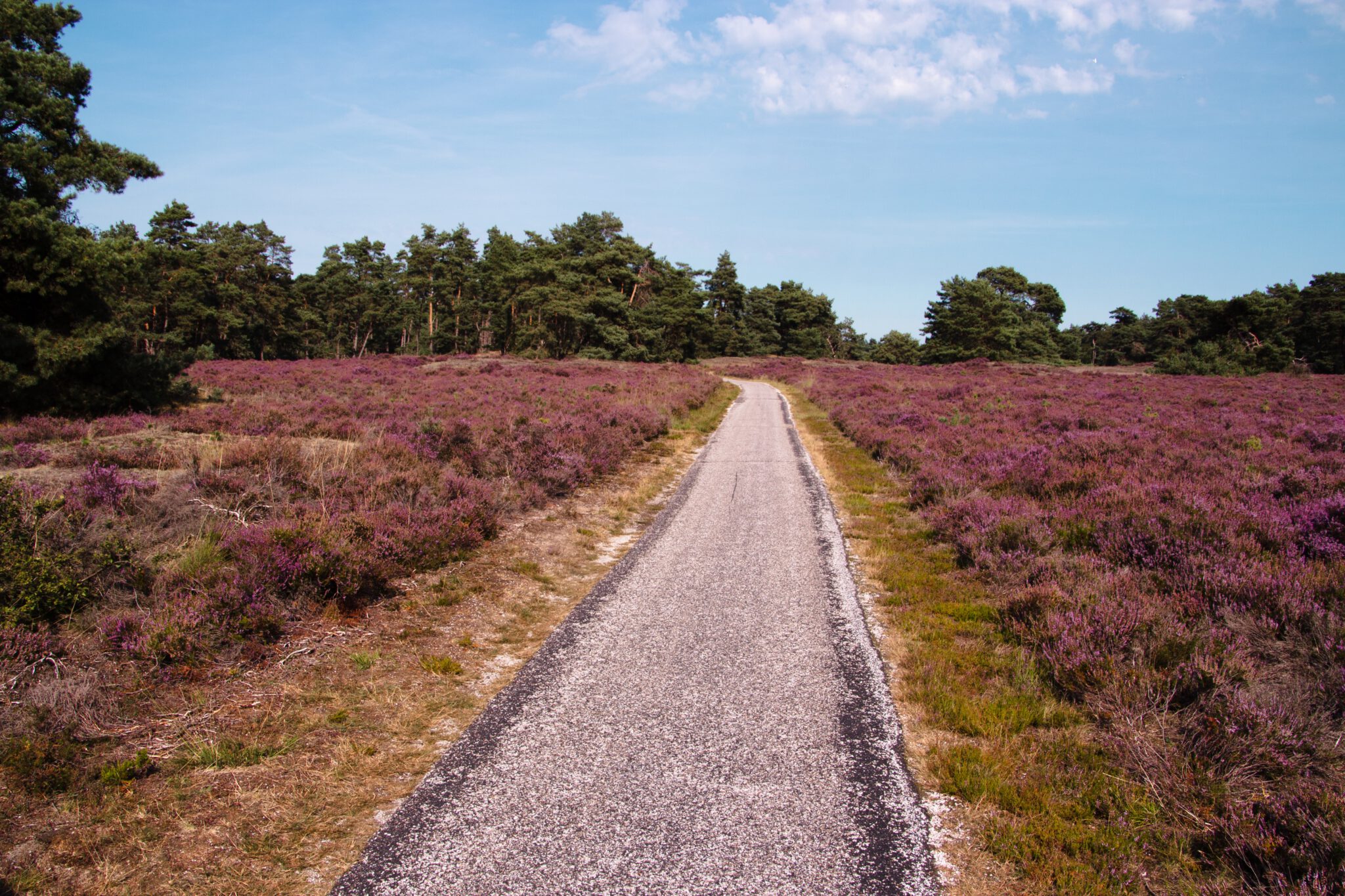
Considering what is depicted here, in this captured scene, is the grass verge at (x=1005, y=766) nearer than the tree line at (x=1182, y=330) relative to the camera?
Yes

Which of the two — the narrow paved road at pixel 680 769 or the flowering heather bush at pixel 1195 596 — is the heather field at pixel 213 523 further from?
the flowering heather bush at pixel 1195 596

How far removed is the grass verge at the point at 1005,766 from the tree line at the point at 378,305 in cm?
1922

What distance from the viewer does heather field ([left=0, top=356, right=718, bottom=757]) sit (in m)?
5.07

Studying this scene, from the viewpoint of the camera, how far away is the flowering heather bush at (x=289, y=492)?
5.98m

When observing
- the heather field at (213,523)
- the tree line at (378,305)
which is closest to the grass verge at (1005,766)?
the heather field at (213,523)

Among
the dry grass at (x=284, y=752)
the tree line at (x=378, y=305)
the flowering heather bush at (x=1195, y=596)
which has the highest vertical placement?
the tree line at (x=378, y=305)

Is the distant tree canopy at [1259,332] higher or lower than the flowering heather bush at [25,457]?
higher

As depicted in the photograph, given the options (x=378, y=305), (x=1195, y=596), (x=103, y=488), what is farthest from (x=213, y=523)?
(x=378, y=305)

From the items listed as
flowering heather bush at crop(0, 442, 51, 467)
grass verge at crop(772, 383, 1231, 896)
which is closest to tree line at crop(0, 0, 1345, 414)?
flowering heather bush at crop(0, 442, 51, 467)

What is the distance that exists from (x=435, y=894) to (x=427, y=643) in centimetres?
346

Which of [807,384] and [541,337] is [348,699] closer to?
[807,384]

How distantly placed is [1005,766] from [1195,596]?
3.45m

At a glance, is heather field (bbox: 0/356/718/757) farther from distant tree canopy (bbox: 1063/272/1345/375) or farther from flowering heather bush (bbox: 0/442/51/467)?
distant tree canopy (bbox: 1063/272/1345/375)

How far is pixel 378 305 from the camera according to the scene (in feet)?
260
